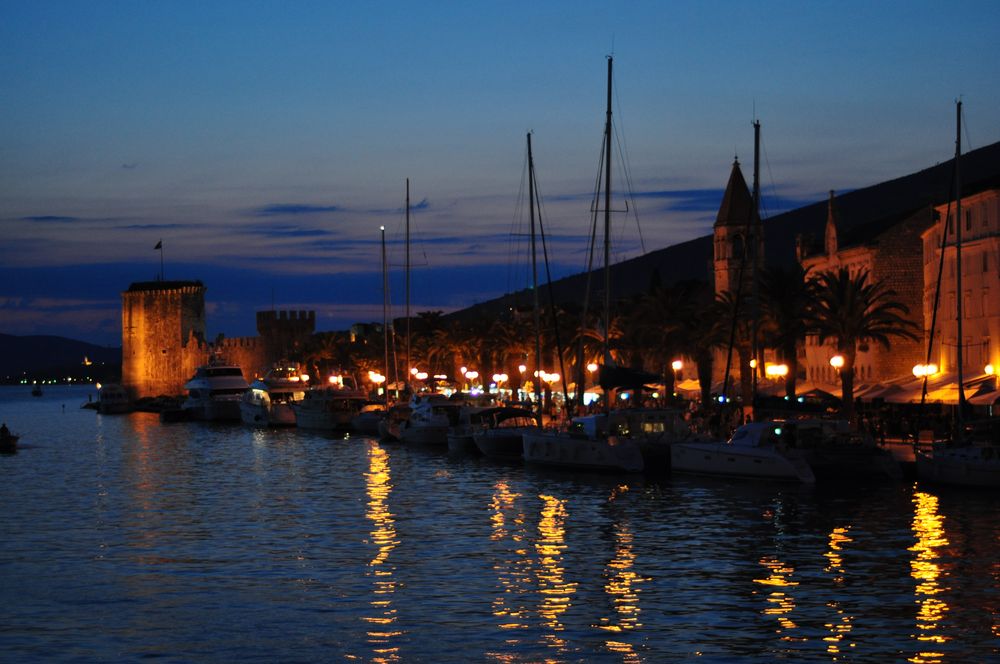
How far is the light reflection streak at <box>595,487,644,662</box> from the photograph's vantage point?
2122cm

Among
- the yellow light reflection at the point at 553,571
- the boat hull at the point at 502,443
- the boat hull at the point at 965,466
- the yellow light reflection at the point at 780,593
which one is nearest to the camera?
the yellow light reflection at the point at 780,593

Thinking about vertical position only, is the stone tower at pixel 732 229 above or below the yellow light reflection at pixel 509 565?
above

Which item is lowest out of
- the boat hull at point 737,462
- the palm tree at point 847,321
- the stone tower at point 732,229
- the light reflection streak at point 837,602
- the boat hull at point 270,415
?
the light reflection streak at point 837,602

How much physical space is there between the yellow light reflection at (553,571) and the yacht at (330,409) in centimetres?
4558

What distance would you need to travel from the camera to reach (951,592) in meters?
24.9

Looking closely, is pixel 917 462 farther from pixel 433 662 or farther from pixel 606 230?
pixel 433 662

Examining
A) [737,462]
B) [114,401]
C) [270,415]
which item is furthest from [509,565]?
[114,401]

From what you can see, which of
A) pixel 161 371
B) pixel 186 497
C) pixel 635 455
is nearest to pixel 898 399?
pixel 635 455

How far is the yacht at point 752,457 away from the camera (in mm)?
41625

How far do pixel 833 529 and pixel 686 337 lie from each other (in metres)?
33.3

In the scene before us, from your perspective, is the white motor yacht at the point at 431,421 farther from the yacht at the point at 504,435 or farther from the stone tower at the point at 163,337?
the stone tower at the point at 163,337

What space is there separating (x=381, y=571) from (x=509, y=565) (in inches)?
103

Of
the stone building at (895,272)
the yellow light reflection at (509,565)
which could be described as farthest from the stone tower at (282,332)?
the yellow light reflection at (509,565)

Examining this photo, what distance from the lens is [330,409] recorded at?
86.3 meters
